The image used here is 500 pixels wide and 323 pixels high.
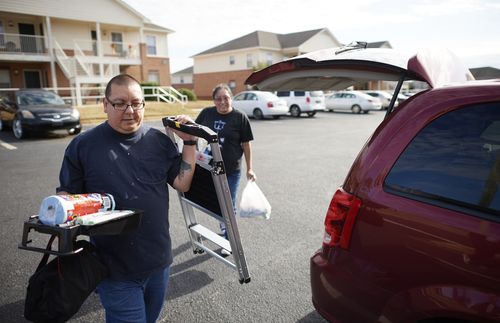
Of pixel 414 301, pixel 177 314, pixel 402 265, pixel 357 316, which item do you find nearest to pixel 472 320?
pixel 414 301

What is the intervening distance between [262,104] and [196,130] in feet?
55.4

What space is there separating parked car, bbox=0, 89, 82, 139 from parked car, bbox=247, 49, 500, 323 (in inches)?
450

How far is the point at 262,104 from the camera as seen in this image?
18.6 m

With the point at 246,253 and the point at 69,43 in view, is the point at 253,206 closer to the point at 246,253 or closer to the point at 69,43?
the point at 246,253

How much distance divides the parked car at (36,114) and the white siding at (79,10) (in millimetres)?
12725

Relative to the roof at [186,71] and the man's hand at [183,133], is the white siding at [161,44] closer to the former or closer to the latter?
the man's hand at [183,133]

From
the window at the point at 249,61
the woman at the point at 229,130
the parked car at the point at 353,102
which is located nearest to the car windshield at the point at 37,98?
the woman at the point at 229,130

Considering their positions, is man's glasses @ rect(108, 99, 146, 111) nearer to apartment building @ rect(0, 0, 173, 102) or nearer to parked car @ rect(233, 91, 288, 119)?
parked car @ rect(233, 91, 288, 119)

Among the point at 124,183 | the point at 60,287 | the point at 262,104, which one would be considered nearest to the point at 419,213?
the point at 124,183

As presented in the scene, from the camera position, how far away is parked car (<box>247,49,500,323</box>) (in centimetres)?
147

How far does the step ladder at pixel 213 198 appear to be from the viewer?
200cm

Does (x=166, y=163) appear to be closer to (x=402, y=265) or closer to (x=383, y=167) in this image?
(x=383, y=167)

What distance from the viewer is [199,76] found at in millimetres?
44406

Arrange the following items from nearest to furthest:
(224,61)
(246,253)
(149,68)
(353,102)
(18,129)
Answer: (246,253)
(18,129)
(353,102)
(149,68)
(224,61)
